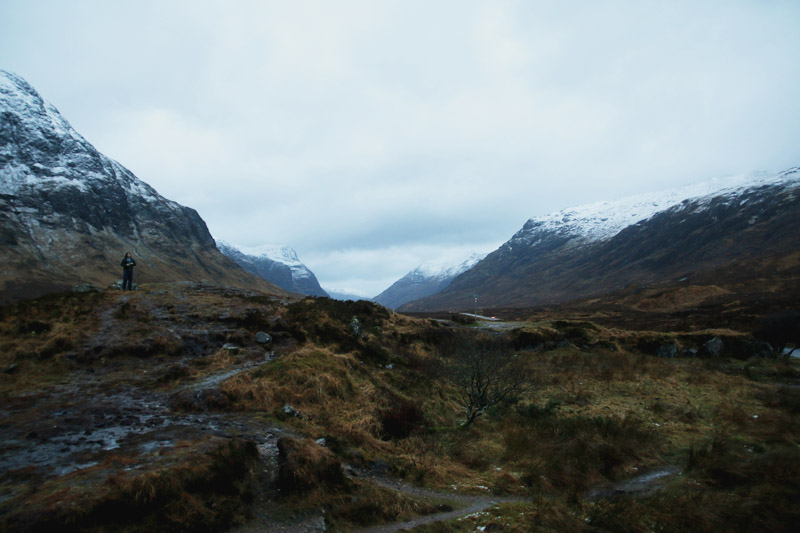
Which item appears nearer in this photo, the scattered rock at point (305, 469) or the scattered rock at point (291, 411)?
the scattered rock at point (305, 469)

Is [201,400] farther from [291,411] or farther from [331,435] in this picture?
[331,435]

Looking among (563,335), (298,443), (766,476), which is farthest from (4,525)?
(563,335)

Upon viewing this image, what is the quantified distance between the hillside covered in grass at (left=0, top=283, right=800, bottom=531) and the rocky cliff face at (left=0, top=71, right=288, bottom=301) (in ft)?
393

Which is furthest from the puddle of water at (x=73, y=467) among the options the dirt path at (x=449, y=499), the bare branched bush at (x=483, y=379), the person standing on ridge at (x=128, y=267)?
the person standing on ridge at (x=128, y=267)

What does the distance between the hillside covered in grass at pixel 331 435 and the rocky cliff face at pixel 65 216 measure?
393 feet

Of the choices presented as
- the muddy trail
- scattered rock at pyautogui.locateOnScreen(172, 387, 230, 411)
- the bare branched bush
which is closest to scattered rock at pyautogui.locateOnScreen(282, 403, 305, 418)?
the muddy trail

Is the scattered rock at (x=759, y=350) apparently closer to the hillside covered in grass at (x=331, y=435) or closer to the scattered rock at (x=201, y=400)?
the hillside covered in grass at (x=331, y=435)

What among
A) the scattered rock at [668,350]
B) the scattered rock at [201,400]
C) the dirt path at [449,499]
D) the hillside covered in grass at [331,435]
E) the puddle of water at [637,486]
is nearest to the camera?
the hillside covered in grass at [331,435]

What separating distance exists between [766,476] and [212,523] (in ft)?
36.3

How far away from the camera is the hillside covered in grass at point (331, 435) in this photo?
6.00 m

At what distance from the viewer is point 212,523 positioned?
5.30m

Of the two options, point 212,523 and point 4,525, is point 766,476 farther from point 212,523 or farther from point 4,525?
point 4,525

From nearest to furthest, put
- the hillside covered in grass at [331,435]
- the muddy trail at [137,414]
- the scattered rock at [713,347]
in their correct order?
1. the muddy trail at [137,414]
2. the hillside covered in grass at [331,435]
3. the scattered rock at [713,347]

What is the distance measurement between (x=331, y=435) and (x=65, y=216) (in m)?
191
